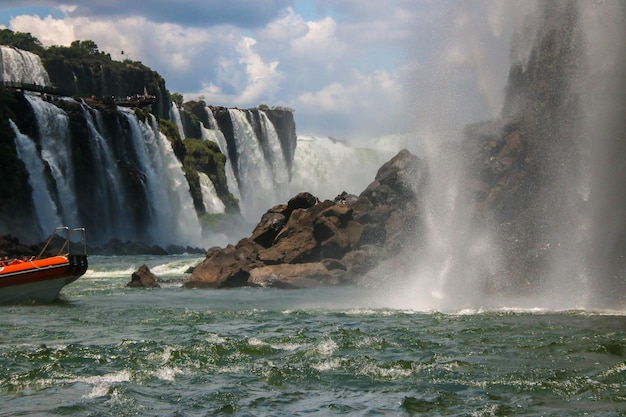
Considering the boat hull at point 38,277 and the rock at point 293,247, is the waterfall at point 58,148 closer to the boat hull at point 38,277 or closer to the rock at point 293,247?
the rock at point 293,247

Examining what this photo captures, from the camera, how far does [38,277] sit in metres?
38.5

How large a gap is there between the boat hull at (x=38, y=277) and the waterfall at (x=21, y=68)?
6712cm

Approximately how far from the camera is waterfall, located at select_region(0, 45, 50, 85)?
103 m

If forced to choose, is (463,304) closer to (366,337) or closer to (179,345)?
(366,337)

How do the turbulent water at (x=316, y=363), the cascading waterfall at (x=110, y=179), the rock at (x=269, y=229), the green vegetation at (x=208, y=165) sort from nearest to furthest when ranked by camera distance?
1. the turbulent water at (x=316, y=363)
2. the rock at (x=269, y=229)
3. the cascading waterfall at (x=110, y=179)
4. the green vegetation at (x=208, y=165)

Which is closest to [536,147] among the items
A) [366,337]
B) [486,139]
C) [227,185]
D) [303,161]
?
[486,139]

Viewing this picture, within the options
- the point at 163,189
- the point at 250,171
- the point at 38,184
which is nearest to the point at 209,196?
the point at 163,189

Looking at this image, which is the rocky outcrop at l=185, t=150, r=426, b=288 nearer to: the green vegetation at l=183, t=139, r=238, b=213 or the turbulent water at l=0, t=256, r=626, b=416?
the turbulent water at l=0, t=256, r=626, b=416

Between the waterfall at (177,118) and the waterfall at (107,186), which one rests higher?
the waterfall at (177,118)

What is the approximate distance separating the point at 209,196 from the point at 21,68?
23.3m

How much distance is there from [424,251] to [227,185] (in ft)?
283

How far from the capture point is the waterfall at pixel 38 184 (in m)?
81.8

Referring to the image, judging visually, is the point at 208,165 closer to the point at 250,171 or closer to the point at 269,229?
the point at 250,171

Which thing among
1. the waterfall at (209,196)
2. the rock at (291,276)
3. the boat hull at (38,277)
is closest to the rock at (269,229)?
the rock at (291,276)
